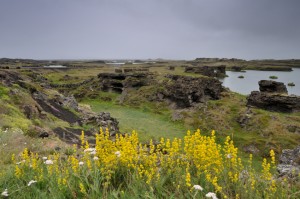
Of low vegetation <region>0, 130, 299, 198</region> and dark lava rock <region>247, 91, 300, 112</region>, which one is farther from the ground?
low vegetation <region>0, 130, 299, 198</region>

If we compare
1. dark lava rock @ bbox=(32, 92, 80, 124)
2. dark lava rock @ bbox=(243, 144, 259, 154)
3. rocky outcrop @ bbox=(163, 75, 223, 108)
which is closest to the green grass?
rocky outcrop @ bbox=(163, 75, 223, 108)

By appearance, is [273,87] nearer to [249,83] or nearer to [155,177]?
[155,177]

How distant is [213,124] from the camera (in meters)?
38.6

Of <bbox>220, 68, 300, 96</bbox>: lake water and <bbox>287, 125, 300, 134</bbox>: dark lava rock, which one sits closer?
<bbox>287, 125, 300, 134</bbox>: dark lava rock

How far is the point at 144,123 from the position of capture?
41250 mm

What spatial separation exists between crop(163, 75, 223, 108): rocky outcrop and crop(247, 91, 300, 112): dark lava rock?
→ 7086 mm

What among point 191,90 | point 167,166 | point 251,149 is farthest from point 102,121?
point 191,90

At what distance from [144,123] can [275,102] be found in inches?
728

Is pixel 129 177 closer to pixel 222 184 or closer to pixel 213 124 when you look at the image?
pixel 222 184

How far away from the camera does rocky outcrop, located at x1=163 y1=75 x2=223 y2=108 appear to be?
1938 inches

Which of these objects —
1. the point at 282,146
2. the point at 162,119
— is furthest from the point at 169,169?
the point at 162,119

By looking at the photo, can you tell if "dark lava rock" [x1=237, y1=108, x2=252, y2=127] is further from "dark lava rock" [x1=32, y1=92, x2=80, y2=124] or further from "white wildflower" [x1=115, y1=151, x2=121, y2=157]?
"white wildflower" [x1=115, y1=151, x2=121, y2=157]

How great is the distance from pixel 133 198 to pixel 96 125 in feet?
78.4

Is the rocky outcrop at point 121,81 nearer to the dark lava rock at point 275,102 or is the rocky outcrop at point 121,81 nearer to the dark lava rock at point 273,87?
the dark lava rock at point 273,87
